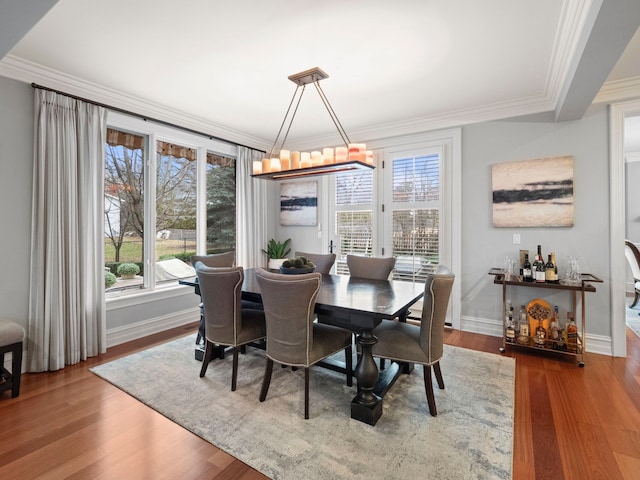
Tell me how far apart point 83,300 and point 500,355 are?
412 centimetres

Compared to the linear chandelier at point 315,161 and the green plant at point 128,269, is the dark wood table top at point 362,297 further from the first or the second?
the green plant at point 128,269

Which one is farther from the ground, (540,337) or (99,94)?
(99,94)

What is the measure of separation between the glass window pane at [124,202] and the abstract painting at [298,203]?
7.33ft

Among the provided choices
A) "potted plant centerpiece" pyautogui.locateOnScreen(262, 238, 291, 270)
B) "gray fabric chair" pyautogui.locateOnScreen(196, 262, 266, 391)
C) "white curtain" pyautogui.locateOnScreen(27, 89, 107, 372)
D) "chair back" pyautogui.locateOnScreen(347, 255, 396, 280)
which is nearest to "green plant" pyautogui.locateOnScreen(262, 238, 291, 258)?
"potted plant centerpiece" pyautogui.locateOnScreen(262, 238, 291, 270)

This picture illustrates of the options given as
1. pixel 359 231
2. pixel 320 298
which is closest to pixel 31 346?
pixel 320 298

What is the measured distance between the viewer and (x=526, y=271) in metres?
3.34

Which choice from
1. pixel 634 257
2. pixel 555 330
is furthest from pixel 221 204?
pixel 634 257

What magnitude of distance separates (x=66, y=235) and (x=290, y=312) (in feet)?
7.77

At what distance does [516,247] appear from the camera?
3.61m

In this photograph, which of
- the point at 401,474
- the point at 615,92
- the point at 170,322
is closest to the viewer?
the point at 401,474

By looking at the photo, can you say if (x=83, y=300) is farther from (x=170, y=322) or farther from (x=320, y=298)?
(x=320, y=298)

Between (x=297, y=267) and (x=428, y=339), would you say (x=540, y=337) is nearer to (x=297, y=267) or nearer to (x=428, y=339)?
(x=428, y=339)

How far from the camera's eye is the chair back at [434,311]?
2.09 meters

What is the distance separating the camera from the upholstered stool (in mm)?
2367
